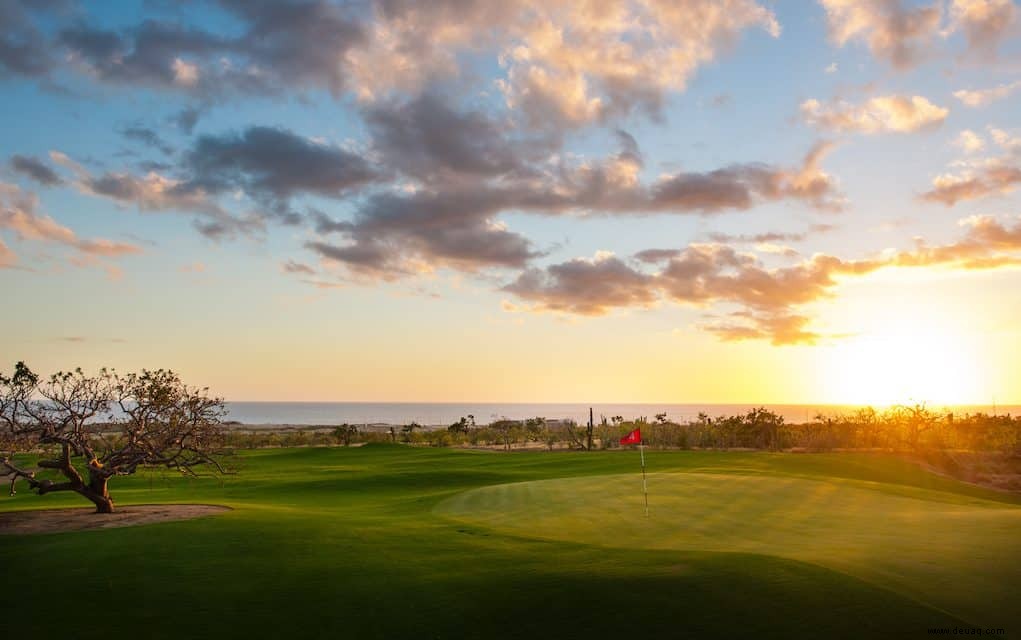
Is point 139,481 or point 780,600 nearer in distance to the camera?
point 780,600

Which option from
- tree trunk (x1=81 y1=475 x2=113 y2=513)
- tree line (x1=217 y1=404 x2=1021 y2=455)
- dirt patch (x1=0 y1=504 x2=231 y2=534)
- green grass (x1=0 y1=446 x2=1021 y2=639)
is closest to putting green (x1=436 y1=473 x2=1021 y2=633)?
green grass (x1=0 y1=446 x2=1021 y2=639)

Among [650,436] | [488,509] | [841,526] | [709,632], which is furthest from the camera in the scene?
[650,436]

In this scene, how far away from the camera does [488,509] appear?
81.0ft

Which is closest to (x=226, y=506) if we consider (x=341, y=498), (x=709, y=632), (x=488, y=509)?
(x=341, y=498)

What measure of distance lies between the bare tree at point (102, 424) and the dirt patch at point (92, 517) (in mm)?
863

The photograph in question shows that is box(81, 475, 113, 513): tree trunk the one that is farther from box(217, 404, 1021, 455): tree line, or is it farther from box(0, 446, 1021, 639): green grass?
box(217, 404, 1021, 455): tree line

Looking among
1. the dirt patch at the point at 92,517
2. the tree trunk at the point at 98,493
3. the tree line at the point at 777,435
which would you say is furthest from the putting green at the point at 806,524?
the tree line at the point at 777,435

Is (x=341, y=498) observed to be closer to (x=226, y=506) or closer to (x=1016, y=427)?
(x=226, y=506)

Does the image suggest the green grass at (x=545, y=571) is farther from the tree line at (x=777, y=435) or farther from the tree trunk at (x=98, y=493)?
the tree line at (x=777, y=435)

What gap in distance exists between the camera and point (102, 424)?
2423cm

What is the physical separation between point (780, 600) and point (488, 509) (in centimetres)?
1424

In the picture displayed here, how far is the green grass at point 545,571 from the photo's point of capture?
1134cm

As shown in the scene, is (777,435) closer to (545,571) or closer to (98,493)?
(545,571)

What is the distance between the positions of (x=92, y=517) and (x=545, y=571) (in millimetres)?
16455
